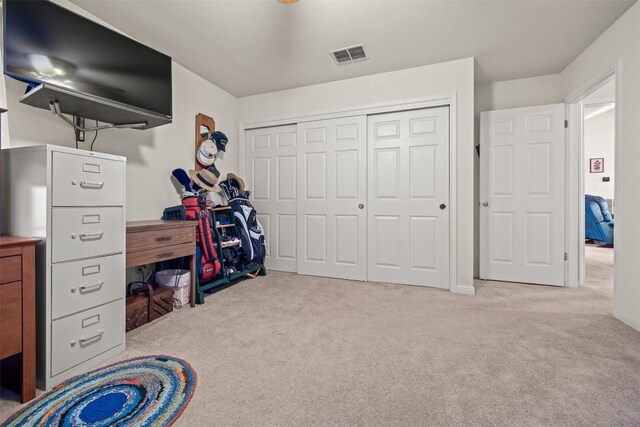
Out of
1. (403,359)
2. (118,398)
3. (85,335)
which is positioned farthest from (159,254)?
Result: (403,359)

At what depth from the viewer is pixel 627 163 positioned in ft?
7.48

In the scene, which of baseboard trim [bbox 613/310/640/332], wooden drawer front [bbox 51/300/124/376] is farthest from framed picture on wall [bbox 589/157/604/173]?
wooden drawer front [bbox 51/300/124/376]

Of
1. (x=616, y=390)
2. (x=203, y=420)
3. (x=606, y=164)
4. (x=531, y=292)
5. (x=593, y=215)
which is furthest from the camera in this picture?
(x=606, y=164)

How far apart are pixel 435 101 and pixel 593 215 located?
515 cm

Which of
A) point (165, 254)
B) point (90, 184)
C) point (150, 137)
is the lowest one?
point (165, 254)

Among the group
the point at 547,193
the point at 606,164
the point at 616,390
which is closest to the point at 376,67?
the point at 547,193

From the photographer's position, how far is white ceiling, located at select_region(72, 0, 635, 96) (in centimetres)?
222

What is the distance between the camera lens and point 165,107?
2504 millimetres

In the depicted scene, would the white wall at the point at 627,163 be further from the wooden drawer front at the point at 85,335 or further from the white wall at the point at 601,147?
the white wall at the point at 601,147

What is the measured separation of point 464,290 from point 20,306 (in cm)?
335

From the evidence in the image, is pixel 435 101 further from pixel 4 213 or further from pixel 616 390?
pixel 4 213

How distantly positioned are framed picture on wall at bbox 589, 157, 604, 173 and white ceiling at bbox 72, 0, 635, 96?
499 centimetres

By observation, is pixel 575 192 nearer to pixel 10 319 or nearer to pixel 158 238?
pixel 158 238

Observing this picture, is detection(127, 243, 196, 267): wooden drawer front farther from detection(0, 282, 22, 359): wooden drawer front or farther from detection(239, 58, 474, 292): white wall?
detection(239, 58, 474, 292): white wall
